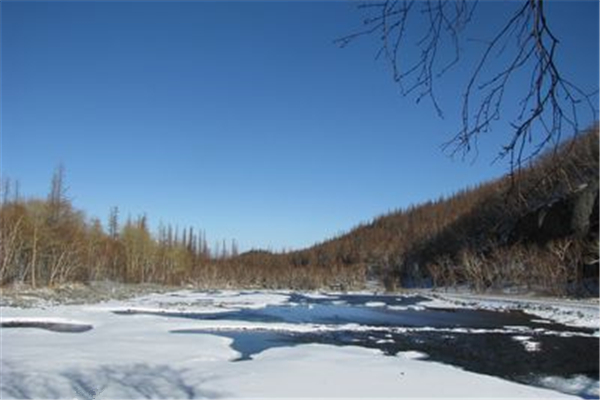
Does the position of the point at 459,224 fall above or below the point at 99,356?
above

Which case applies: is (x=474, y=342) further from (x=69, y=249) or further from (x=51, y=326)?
(x=69, y=249)

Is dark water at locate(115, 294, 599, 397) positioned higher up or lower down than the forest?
lower down

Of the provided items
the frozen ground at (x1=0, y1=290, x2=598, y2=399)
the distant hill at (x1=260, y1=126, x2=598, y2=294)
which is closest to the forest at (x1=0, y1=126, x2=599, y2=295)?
the distant hill at (x1=260, y1=126, x2=598, y2=294)

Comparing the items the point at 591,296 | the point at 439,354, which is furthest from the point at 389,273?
the point at 439,354

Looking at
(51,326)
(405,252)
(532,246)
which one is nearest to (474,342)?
(51,326)

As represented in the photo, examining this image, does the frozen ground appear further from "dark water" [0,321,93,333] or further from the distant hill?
the distant hill

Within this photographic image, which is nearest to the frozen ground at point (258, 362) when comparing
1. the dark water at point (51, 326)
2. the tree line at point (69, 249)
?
the dark water at point (51, 326)

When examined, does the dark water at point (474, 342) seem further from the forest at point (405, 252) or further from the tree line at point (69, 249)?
the tree line at point (69, 249)

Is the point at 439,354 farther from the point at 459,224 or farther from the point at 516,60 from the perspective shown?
the point at 459,224

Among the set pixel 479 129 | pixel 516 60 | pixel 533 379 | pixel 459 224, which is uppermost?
pixel 459 224

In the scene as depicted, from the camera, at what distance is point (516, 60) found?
2574 millimetres

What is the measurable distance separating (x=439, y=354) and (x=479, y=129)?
17823mm

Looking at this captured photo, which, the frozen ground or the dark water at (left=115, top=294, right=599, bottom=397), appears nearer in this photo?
the frozen ground

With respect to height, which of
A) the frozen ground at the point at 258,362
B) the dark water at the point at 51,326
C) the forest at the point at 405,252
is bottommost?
the frozen ground at the point at 258,362
